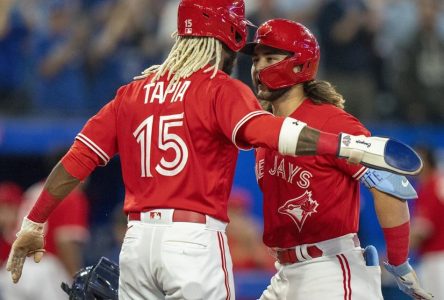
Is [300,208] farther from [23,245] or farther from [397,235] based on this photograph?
[23,245]

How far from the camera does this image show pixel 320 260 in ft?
15.6

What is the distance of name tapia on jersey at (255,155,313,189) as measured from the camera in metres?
4.74

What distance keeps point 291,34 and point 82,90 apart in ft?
17.6

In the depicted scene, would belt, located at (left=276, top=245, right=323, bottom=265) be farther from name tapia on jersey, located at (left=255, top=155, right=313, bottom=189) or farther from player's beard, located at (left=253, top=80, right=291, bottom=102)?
player's beard, located at (left=253, top=80, right=291, bottom=102)

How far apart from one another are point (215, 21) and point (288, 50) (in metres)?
0.53

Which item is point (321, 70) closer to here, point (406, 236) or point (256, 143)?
point (406, 236)

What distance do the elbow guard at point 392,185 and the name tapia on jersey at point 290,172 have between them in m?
0.39

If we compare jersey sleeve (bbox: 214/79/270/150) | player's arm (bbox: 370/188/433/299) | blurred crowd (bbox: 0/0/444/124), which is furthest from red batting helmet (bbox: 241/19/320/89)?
blurred crowd (bbox: 0/0/444/124)

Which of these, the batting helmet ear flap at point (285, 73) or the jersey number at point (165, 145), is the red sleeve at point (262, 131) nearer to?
the jersey number at point (165, 145)

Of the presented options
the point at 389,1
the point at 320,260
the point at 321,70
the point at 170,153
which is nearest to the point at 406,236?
the point at 320,260

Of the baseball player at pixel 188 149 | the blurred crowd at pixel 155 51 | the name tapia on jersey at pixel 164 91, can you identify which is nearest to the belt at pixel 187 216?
the baseball player at pixel 188 149

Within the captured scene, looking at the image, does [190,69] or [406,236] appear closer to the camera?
[190,69]

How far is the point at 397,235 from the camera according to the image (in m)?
4.81

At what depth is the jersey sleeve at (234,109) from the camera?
4176mm
